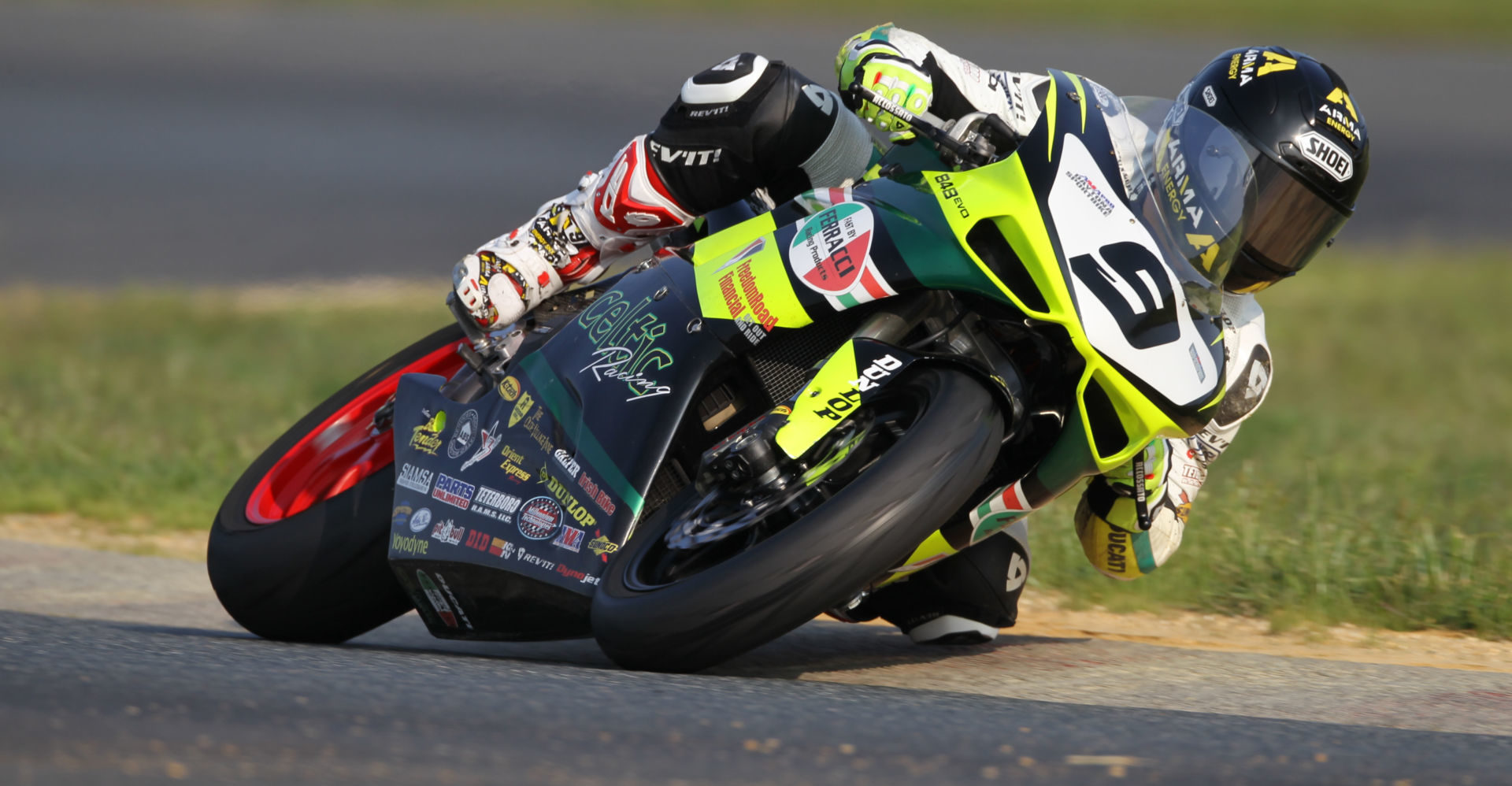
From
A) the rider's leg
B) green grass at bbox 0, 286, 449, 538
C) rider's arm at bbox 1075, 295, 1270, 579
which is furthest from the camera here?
green grass at bbox 0, 286, 449, 538

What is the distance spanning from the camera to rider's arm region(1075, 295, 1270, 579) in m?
3.74

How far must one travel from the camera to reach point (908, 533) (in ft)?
9.86

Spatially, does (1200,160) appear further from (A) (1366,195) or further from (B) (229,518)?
(A) (1366,195)

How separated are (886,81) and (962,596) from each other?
1.26 meters

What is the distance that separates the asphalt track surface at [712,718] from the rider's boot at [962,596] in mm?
110

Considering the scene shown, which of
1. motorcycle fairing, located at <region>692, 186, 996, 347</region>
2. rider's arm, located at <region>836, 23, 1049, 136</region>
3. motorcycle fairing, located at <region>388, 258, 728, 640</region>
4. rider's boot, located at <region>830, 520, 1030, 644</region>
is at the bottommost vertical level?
rider's boot, located at <region>830, 520, 1030, 644</region>

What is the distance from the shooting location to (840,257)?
342 cm

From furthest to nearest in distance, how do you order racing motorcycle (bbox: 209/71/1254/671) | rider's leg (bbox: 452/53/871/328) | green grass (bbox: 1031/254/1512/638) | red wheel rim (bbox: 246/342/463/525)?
green grass (bbox: 1031/254/1512/638), red wheel rim (bbox: 246/342/463/525), rider's leg (bbox: 452/53/871/328), racing motorcycle (bbox: 209/71/1254/671)

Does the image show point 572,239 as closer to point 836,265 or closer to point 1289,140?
point 836,265

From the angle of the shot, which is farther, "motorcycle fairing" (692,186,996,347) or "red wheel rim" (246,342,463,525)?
"red wheel rim" (246,342,463,525)

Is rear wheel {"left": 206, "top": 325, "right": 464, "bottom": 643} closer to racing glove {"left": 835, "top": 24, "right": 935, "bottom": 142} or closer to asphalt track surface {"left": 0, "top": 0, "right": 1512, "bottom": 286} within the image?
racing glove {"left": 835, "top": 24, "right": 935, "bottom": 142}

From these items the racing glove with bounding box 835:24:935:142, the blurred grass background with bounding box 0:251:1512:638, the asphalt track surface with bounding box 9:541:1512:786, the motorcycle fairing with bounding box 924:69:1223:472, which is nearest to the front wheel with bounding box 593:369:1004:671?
the asphalt track surface with bounding box 9:541:1512:786

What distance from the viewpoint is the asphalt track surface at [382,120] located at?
1209cm

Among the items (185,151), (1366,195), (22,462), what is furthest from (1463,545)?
(185,151)
